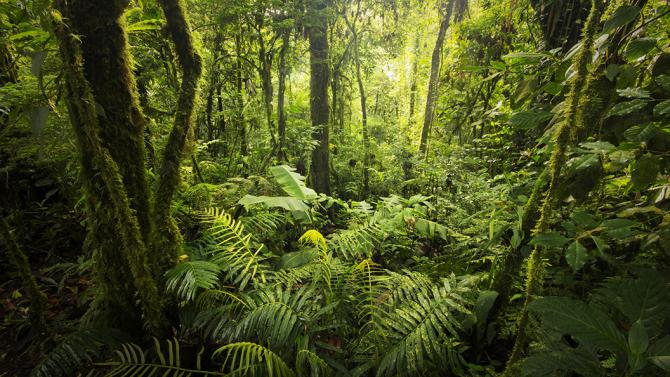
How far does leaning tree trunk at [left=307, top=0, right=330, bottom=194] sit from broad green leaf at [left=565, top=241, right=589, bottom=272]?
4.42 meters

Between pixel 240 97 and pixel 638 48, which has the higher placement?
pixel 240 97

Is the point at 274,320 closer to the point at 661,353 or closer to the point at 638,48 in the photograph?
the point at 661,353

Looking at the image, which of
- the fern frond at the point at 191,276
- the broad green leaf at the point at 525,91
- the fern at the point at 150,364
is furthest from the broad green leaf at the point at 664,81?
the fern frond at the point at 191,276

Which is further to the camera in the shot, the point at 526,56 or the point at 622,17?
the point at 526,56

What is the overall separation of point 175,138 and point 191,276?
1004mm

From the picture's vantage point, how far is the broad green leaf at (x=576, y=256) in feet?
3.74

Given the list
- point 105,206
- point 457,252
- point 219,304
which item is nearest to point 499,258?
point 457,252

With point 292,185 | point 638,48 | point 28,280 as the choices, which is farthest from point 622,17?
point 28,280

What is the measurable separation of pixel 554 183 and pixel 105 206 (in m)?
2.42

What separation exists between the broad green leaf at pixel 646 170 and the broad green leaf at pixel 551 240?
11.8 inches

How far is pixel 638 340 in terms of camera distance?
2.98 ft

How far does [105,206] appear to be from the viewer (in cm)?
187

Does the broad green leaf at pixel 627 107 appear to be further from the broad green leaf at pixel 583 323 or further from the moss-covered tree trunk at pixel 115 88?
the moss-covered tree trunk at pixel 115 88

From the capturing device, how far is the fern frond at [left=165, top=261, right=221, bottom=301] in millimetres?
1936
